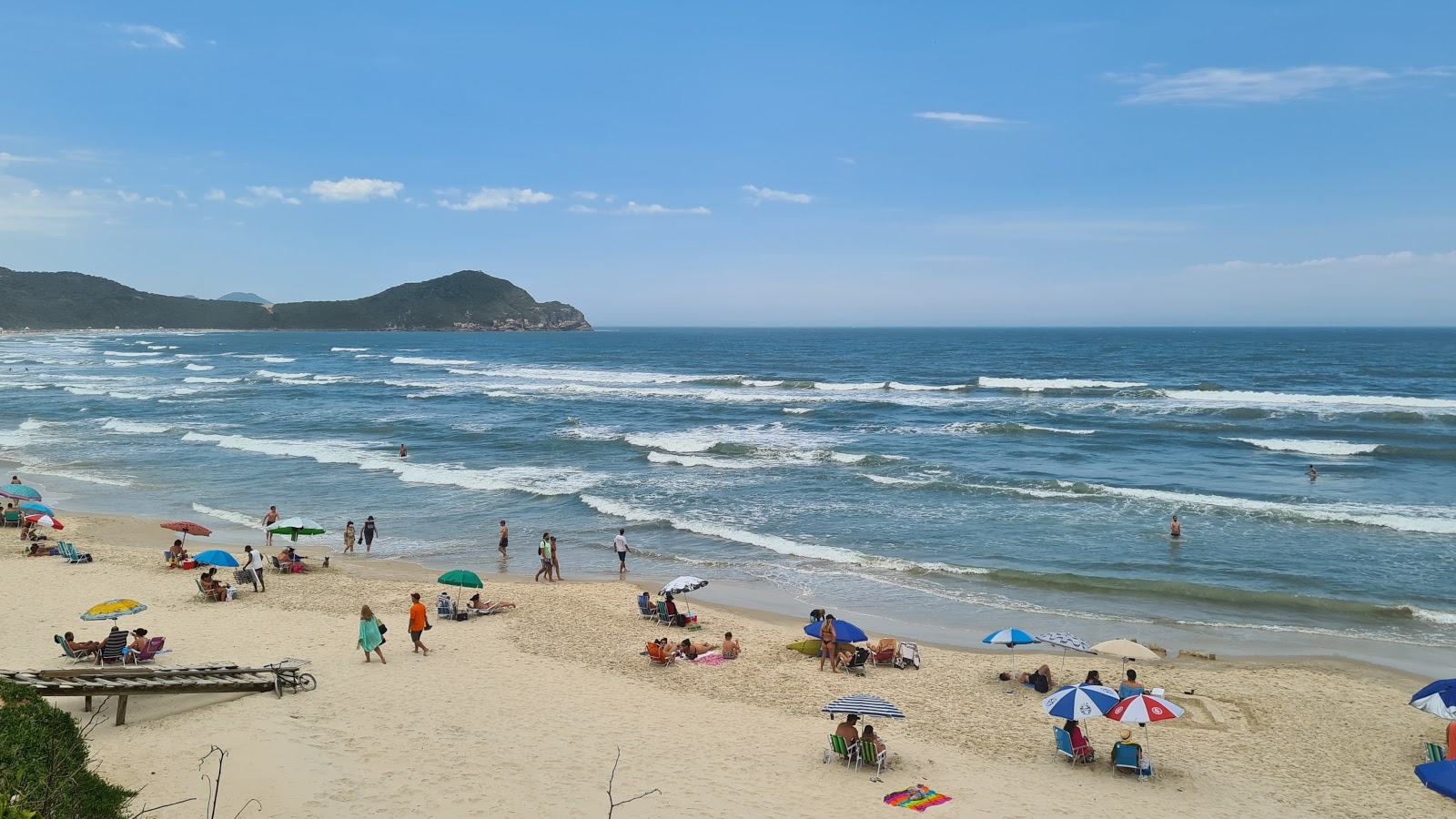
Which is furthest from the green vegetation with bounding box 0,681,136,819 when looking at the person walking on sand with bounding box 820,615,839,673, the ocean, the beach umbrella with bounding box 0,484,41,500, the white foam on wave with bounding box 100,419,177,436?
the white foam on wave with bounding box 100,419,177,436

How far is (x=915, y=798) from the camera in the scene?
9.92 m

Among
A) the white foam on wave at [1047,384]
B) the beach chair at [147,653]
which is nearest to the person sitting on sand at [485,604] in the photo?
the beach chair at [147,653]

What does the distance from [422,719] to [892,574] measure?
39.5ft

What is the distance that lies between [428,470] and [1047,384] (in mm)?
46062

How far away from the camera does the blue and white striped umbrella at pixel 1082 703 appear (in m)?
10.8

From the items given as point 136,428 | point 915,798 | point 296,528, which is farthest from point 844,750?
point 136,428

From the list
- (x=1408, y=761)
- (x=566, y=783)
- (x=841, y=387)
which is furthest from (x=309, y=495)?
(x=841, y=387)

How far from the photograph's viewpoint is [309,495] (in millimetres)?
28703

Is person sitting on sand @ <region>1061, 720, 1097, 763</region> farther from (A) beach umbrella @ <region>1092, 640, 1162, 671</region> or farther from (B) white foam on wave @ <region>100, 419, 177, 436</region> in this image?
(B) white foam on wave @ <region>100, 419, 177, 436</region>

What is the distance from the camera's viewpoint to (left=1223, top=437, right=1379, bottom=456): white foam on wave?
3503cm

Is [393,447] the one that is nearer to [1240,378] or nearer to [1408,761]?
[1408,761]

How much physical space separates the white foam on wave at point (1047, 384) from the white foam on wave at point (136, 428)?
1960 inches

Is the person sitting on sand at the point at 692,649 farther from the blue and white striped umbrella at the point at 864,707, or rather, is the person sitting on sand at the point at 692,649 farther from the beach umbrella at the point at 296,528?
the beach umbrella at the point at 296,528

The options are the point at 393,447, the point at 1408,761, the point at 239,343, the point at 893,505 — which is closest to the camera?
the point at 1408,761
